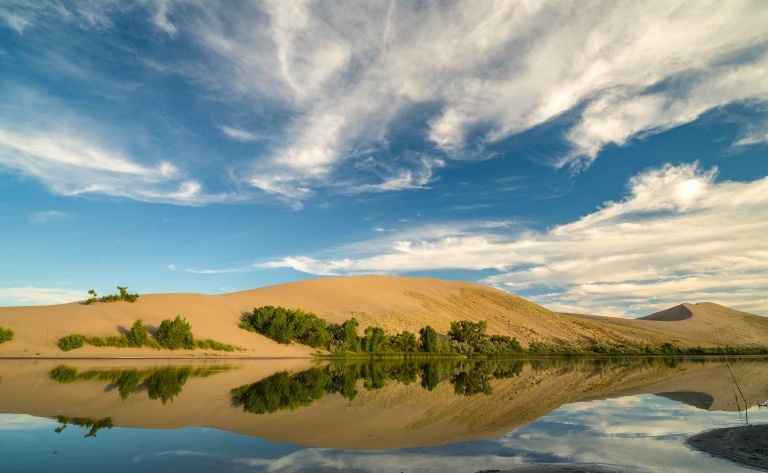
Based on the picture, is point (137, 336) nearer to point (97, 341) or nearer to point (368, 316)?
point (97, 341)

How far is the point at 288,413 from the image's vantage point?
14711mm

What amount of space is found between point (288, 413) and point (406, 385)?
11732 millimetres

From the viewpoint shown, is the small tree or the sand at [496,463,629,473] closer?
the sand at [496,463,629,473]

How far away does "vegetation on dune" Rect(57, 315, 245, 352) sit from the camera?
43.1 metres

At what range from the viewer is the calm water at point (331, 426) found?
9430 mm

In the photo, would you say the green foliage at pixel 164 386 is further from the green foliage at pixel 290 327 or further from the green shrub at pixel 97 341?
the green foliage at pixel 290 327

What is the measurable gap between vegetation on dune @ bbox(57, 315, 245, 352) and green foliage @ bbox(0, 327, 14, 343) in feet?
13.9

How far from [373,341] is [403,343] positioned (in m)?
5.13

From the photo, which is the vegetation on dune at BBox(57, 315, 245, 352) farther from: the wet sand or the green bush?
the wet sand

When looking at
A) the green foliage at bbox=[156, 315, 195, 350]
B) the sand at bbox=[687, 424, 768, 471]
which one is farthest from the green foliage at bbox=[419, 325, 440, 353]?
the sand at bbox=[687, 424, 768, 471]

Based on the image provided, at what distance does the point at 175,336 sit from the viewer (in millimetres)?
47812

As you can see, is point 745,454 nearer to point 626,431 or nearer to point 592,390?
point 626,431

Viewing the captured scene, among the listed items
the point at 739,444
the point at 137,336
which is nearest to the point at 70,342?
the point at 137,336

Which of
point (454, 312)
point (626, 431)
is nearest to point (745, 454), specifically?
point (626, 431)
